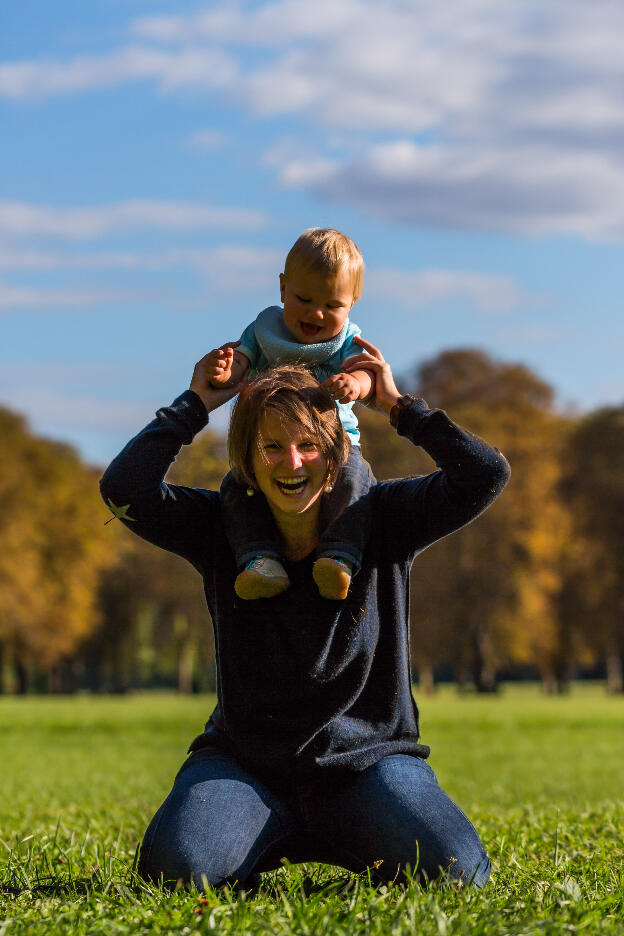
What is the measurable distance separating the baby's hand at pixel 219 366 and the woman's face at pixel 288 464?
25 cm

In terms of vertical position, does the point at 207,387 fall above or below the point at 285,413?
above

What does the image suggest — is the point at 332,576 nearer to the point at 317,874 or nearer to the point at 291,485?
the point at 291,485

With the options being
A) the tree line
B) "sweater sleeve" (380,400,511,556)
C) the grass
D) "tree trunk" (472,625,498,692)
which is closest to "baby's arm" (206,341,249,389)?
"sweater sleeve" (380,400,511,556)

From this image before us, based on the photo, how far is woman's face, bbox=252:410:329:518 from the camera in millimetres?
4582

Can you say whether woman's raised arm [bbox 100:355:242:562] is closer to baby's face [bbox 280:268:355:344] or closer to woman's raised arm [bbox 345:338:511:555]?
baby's face [bbox 280:268:355:344]

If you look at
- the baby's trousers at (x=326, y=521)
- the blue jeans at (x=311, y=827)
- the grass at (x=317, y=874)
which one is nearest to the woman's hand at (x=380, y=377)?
the baby's trousers at (x=326, y=521)

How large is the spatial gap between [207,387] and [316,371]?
0.44 meters

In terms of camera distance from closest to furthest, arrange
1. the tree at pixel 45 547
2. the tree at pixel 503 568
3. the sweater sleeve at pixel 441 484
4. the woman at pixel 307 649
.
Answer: the woman at pixel 307 649 < the sweater sleeve at pixel 441 484 < the tree at pixel 503 568 < the tree at pixel 45 547

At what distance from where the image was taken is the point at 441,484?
460cm

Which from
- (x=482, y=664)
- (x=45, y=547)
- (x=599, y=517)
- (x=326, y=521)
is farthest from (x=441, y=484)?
(x=45, y=547)

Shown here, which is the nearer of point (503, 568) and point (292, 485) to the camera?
point (292, 485)

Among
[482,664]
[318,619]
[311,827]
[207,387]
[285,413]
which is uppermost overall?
[207,387]

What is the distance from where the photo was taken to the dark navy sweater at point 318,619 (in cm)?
456

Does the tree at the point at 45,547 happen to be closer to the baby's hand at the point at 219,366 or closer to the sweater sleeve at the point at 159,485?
the sweater sleeve at the point at 159,485
